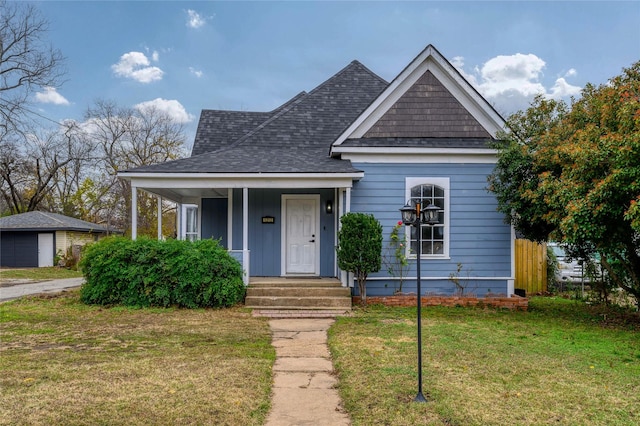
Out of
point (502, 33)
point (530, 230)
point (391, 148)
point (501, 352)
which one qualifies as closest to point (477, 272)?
point (530, 230)

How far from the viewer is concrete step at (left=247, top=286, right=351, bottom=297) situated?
32.6 ft

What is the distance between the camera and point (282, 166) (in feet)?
34.3

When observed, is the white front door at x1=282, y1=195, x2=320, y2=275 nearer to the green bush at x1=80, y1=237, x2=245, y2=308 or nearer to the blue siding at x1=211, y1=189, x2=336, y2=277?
the blue siding at x1=211, y1=189, x2=336, y2=277

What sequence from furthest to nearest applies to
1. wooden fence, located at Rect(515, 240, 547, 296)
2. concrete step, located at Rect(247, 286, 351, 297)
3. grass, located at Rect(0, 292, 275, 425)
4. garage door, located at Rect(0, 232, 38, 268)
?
→ garage door, located at Rect(0, 232, 38, 268)
wooden fence, located at Rect(515, 240, 547, 296)
concrete step, located at Rect(247, 286, 351, 297)
grass, located at Rect(0, 292, 275, 425)

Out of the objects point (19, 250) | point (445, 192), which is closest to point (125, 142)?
point (19, 250)

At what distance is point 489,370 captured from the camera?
5.22 meters

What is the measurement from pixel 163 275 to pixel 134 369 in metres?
4.64

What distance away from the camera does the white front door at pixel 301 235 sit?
461 inches

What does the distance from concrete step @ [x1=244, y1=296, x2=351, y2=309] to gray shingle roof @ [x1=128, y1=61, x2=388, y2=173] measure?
2721mm

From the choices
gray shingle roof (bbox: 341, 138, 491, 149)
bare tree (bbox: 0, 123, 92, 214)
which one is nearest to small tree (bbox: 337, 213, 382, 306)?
gray shingle roof (bbox: 341, 138, 491, 149)

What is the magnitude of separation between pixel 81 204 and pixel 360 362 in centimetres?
3669

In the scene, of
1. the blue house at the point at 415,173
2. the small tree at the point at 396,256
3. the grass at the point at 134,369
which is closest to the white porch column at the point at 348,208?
the blue house at the point at 415,173

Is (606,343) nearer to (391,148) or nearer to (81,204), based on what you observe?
(391,148)

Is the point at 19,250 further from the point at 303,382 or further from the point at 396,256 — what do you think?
the point at 303,382
